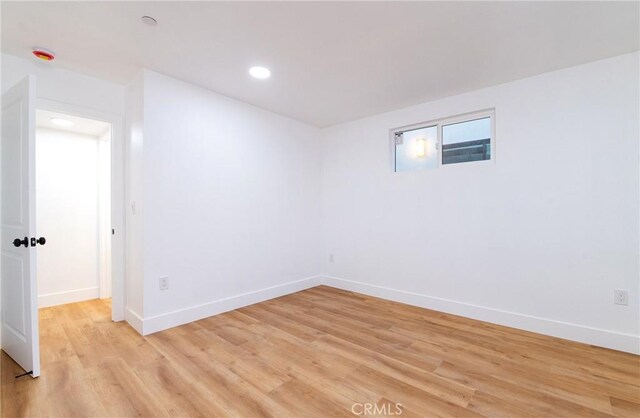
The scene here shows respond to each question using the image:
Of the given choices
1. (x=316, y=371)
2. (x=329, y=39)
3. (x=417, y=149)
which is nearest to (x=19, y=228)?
(x=316, y=371)

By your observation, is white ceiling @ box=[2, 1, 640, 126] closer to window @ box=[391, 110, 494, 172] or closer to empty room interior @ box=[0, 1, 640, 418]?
empty room interior @ box=[0, 1, 640, 418]

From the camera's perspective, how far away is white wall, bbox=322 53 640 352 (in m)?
2.37

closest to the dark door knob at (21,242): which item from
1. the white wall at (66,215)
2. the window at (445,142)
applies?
the white wall at (66,215)

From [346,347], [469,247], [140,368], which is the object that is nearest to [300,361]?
[346,347]

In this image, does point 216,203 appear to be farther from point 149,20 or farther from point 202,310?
point 149,20

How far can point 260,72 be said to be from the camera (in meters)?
2.70

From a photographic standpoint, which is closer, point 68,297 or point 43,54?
point 43,54

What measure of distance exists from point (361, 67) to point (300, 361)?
254cm

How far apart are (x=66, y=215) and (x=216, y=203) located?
2.12 meters

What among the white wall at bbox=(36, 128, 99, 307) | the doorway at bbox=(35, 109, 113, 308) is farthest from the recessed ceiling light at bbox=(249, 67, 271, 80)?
the white wall at bbox=(36, 128, 99, 307)

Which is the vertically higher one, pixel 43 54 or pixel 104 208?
pixel 43 54

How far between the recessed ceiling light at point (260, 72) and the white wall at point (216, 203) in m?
0.68

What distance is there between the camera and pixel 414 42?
221 cm
